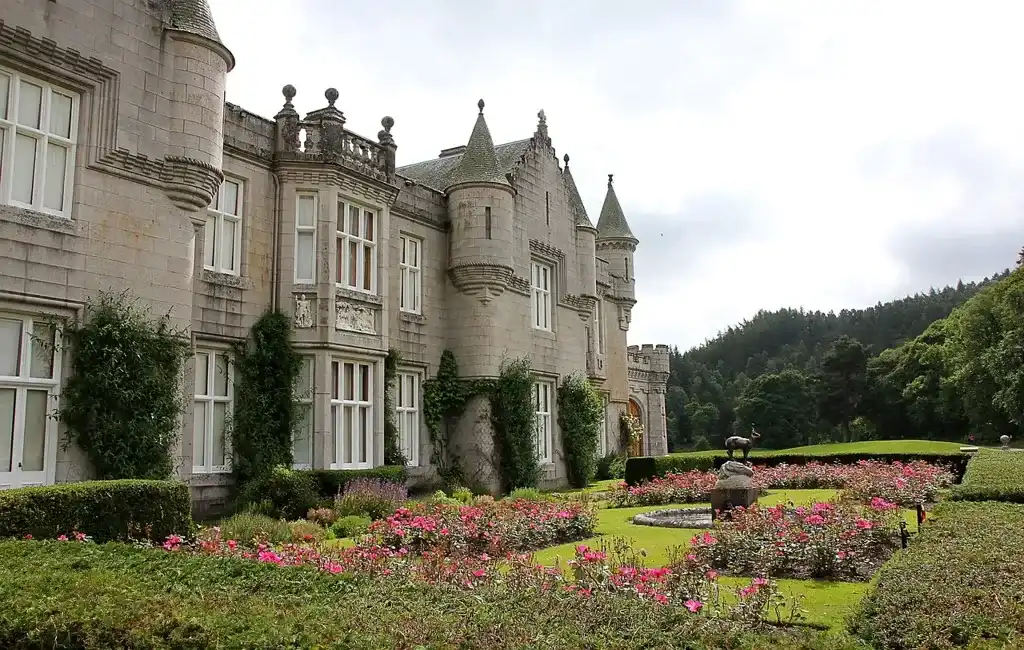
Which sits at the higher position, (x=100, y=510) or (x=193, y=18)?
(x=193, y=18)

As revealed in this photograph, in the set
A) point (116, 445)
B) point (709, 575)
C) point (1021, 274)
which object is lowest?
point (709, 575)

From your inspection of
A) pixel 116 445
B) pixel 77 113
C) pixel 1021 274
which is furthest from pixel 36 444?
pixel 1021 274

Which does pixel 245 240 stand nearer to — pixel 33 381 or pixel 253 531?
pixel 33 381

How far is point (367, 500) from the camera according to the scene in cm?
1502

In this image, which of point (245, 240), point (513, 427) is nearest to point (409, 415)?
point (513, 427)

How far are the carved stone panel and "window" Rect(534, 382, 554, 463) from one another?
7.60 metres

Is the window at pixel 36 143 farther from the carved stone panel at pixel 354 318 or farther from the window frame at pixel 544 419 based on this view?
the window frame at pixel 544 419

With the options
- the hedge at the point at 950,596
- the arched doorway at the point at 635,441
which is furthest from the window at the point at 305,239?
the arched doorway at the point at 635,441

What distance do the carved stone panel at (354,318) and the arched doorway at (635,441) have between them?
18.7 metres

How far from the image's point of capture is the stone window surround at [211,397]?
50.2 feet

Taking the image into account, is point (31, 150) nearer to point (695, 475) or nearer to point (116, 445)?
point (116, 445)

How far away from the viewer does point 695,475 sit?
2023 cm

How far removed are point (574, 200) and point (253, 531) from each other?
1842 centimetres

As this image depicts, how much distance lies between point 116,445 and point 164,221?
12.6ft
